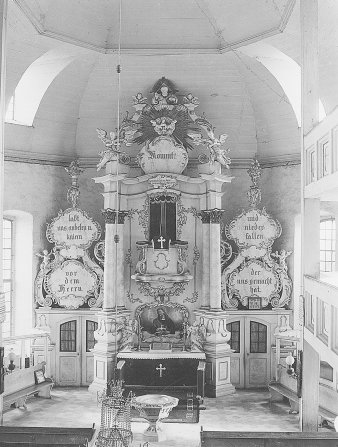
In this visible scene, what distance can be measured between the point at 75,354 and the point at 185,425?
4.35 meters

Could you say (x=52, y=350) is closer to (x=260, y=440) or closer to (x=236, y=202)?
(x=236, y=202)

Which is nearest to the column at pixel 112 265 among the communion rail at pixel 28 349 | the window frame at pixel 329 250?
the communion rail at pixel 28 349

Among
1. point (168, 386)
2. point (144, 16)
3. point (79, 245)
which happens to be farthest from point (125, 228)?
point (144, 16)

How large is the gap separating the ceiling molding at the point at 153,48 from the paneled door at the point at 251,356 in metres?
6.90

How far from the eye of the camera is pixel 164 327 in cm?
1633

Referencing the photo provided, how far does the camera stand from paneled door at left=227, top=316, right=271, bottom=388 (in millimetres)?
16547

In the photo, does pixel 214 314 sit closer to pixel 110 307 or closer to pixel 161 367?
pixel 161 367

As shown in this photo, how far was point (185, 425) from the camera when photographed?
1347 centimetres

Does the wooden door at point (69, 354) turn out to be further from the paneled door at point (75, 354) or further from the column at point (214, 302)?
the column at point (214, 302)

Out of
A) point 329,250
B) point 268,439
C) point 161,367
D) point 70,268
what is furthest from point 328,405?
point 70,268

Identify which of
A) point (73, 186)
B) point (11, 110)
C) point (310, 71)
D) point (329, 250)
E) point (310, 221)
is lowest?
point (329, 250)

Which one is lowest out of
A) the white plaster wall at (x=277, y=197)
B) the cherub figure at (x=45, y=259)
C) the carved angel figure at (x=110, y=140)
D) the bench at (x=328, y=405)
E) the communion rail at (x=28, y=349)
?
the bench at (x=328, y=405)

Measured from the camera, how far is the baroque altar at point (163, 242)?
52.3 feet

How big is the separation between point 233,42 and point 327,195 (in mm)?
6302
